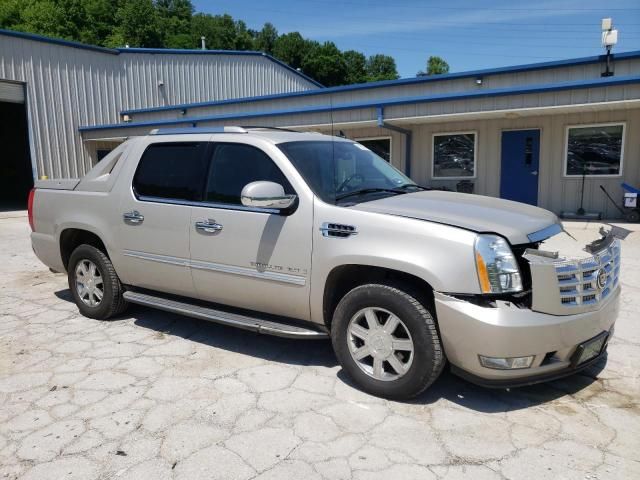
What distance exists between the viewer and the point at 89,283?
5137 millimetres

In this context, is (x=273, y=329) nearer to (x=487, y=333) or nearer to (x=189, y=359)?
(x=189, y=359)

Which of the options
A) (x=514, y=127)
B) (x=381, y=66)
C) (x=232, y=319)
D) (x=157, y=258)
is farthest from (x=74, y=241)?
(x=381, y=66)

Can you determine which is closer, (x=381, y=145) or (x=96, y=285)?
(x=96, y=285)

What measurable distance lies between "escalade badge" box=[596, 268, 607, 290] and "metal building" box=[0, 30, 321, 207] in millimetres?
19074

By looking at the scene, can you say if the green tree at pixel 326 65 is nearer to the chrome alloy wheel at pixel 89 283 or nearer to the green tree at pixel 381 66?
the green tree at pixel 381 66

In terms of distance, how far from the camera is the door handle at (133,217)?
14.8 ft

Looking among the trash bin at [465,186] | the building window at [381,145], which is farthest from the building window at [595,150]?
the building window at [381,145]

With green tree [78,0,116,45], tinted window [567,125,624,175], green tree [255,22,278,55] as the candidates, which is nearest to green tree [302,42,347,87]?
green tree [255,22,278,55]

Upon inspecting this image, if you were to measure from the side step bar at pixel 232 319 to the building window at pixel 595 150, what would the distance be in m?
11.3

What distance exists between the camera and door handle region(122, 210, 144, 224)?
451 cm

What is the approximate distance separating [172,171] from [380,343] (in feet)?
7.84

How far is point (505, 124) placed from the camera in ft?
43.7

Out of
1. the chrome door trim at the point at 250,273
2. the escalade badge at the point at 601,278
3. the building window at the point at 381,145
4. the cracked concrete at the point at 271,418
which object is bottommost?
the cracked concrete at the point at 271,418

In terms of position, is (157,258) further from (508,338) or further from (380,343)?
(508,338)
